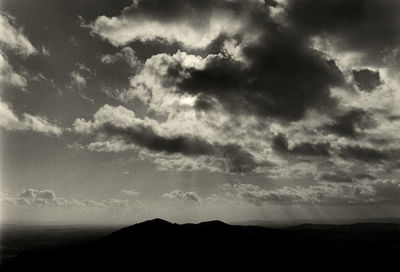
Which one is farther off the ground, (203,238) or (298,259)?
(203,238)

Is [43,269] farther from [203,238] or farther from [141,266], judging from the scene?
[203,238]

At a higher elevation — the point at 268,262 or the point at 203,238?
the point at 203,238

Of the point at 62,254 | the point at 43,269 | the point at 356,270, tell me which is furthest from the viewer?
the point at 356,270

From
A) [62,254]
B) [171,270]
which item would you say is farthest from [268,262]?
[62,254]

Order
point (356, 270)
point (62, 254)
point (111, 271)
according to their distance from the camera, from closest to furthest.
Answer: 1. point (111, 271)
2. point (62, 254)
3. point (356, 270)

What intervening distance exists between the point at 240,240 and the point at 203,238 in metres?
21.8

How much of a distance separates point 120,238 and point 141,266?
38.5m

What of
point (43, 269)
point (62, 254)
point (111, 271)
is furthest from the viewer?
point (62, 254)

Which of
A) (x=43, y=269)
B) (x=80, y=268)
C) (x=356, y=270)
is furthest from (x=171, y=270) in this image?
(x=356, y=270)

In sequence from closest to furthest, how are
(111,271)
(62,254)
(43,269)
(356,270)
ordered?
(111,271)
(43,269)
(62,254)
(356,270)

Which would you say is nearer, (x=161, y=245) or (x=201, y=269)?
(x=201, y=269)

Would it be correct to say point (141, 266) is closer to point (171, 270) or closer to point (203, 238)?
point (171, 270)

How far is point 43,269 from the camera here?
15538cm

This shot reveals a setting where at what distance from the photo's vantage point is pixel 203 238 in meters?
180
